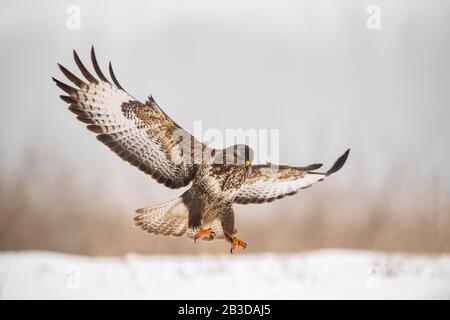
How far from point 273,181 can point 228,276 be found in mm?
635

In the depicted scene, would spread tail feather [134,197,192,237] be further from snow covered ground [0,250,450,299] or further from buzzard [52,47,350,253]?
snow covered ground [0,250,450,299]

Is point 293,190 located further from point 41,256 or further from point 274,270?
point 41,256

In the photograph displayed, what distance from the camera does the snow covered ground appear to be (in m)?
2.09

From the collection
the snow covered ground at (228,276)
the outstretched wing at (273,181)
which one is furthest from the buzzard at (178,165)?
the snow covered ground at (228,276)

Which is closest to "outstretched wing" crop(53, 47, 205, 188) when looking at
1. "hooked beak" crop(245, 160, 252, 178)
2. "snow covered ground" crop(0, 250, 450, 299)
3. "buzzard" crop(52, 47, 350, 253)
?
"buzzard" crop(52, 47, 350, 253)

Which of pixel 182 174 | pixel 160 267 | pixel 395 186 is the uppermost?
pixel 182 174

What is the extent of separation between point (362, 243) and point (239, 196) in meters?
0.85

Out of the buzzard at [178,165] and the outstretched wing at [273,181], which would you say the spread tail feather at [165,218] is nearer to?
the buzzard at [178,165]

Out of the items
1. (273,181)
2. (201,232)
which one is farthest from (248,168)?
(201,232)

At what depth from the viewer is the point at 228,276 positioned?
2.16 meters

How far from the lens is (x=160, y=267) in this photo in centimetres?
220
